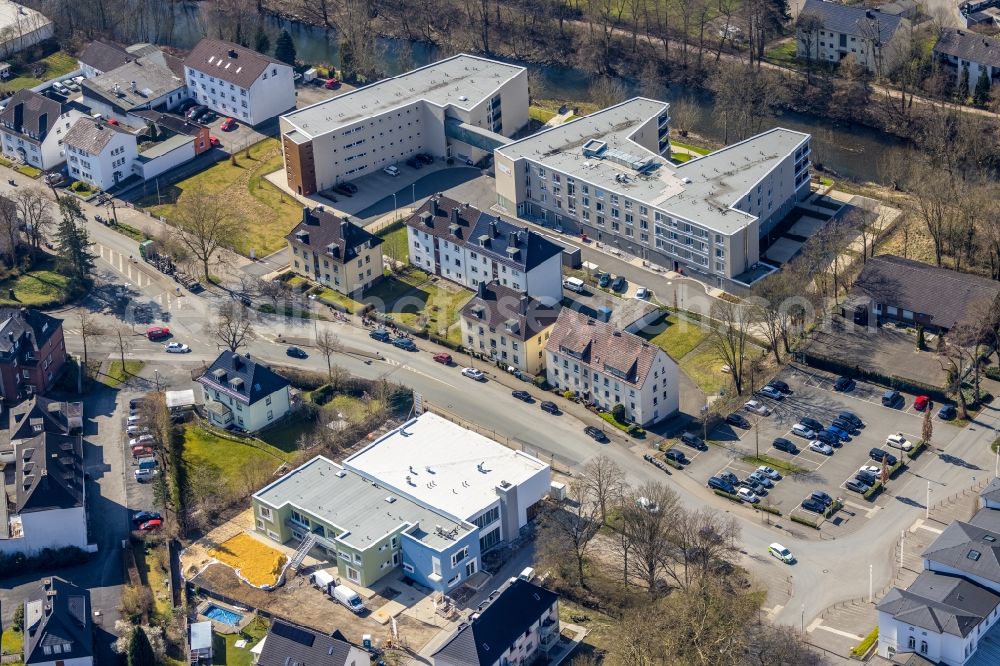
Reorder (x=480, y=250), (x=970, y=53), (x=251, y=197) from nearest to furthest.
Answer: (x=480, y=250)
(x=251, y=197)
(x=970, y=53)

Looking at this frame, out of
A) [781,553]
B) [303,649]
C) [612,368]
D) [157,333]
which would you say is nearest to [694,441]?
[612,368]

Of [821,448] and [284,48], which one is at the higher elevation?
[284,48]

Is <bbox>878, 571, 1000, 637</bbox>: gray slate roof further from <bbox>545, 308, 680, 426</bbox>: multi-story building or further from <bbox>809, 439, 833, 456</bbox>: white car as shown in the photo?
<bbox>545, 308, 680, 426</bbox>: multi-story building

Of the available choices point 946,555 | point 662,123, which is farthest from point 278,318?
point 946,555

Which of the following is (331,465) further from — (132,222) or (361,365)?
(132,222)

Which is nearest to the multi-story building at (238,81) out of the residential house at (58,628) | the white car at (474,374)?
the white car at (474,374)

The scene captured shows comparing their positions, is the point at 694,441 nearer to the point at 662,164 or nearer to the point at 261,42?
the point at 662,164

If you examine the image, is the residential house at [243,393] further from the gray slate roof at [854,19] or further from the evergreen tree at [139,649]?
the gray slate roof at [854,19]
